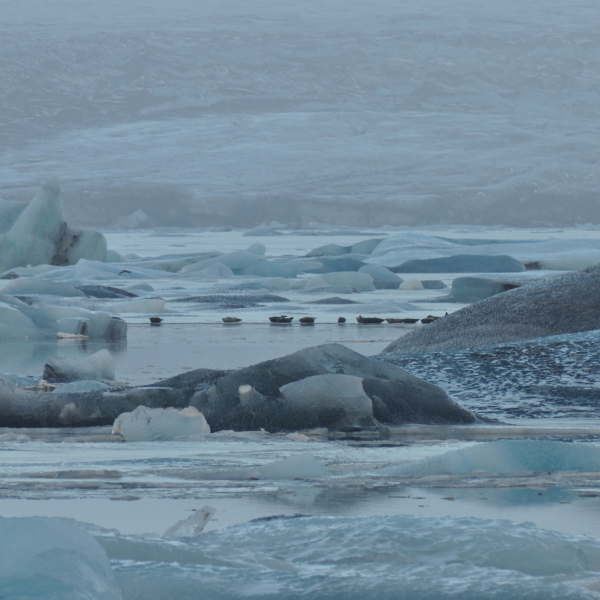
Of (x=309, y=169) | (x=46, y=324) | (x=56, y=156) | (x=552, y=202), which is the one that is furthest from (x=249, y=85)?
(x=46, y=324)

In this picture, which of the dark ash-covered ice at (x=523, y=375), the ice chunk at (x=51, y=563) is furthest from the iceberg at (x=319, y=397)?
the ice chunk at (x=51, y=563)

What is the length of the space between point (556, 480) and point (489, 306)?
2.86 metres

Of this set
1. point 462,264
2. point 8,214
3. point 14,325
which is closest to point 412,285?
point 462,264

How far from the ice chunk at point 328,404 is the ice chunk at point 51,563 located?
1.55 meters

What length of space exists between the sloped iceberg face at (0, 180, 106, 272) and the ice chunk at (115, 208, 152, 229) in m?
23.0

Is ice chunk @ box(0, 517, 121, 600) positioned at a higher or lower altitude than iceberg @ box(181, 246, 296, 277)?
lower

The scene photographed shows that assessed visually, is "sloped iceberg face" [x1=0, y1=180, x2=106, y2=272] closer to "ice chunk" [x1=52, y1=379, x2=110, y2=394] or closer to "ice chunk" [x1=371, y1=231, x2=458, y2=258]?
"ice chunk" [x1=371, y1=231, x2=458, y2=258]

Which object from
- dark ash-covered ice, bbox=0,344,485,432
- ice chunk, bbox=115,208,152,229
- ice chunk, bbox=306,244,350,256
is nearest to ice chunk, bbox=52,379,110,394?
dark ash-covered ice, bbox=0,344,485,432

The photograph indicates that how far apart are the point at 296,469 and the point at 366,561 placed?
2.28ft

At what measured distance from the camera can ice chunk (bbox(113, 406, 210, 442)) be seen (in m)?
2.44

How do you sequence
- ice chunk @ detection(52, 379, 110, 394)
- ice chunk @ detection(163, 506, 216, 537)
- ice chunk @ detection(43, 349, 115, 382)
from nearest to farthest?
ice chunk @ detection(163, 506, 216, 537) < ice chunk @ detection(52, 379, 110, 394) < ice chunk @ detection(43, 349, 115, 382)

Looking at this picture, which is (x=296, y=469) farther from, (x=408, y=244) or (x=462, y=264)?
(x=408, y=244)

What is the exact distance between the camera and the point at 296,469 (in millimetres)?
1885

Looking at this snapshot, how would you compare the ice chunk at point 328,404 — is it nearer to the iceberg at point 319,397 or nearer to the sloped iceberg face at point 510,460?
the iceberg at point 319,397
